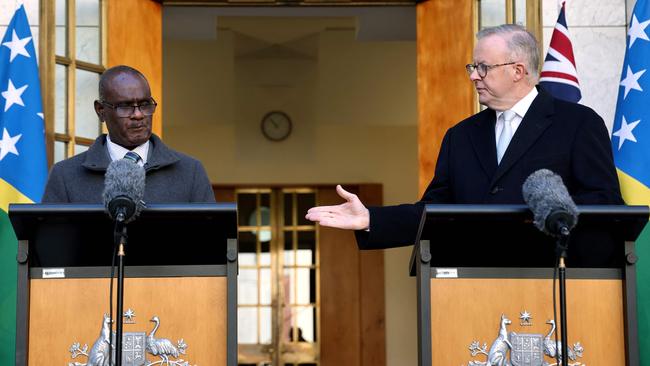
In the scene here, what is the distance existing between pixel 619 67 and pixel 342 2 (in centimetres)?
150

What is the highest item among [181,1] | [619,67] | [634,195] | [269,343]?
[181,1]

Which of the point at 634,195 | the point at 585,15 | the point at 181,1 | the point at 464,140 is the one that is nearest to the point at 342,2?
the point at 181,1

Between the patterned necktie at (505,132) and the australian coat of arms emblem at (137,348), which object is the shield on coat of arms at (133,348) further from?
the patterned necktie at (505,132)

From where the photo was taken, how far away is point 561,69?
470cm

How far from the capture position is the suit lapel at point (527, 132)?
302 centimetres

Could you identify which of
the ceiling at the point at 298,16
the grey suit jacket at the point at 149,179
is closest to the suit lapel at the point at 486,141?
the grey suit jacket at the point at 149,179

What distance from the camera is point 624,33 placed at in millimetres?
5078

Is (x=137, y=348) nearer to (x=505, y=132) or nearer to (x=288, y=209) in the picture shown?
(x=505, y=132)

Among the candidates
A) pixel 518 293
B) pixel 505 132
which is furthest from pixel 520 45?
pixel 518 293

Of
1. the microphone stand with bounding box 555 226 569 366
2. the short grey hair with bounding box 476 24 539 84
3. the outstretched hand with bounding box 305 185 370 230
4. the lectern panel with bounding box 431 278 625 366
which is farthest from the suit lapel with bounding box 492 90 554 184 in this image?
the microphone stand with bounding box 555 226 569 366

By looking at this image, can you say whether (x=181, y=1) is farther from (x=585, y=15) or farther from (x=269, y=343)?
(x=269, y=343)

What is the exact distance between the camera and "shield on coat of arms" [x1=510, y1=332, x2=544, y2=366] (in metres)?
2.55

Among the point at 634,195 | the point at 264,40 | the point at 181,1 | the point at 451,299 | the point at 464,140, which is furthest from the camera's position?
the point at 264,40

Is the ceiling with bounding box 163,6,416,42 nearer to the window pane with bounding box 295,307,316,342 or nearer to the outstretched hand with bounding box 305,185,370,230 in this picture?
the window pane with bounding box 295,307,316,342
